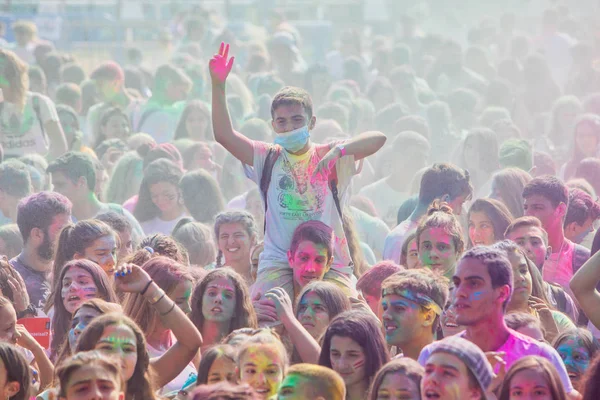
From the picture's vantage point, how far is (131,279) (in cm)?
670

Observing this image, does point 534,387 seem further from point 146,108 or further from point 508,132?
point 146,108

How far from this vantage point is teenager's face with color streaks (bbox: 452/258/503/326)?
6.07 m

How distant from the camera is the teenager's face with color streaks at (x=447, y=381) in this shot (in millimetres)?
5410

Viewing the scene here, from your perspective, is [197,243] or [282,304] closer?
[282,304]

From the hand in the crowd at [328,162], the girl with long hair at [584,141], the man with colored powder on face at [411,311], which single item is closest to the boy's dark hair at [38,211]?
the hand in the crowd at [328,162]

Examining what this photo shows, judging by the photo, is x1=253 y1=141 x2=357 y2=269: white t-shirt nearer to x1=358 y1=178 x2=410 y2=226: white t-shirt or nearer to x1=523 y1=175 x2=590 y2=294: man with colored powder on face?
x1=523 y1=175 x2=590 y2=294: man with colored powder on face

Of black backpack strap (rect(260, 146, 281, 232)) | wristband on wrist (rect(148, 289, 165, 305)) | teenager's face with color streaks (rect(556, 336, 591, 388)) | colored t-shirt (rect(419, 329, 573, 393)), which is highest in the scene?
black backpack strap (rect(260, 146, 281, 232))

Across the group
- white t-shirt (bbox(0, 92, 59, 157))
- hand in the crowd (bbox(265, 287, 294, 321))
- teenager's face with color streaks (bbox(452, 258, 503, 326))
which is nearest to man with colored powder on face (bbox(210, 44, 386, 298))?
hand in the crowd (bbox(265, 287, 294, 321))

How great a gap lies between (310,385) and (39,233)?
3722mm

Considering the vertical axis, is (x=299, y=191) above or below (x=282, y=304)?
above

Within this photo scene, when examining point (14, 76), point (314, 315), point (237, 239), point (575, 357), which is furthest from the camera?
point (14, 76)

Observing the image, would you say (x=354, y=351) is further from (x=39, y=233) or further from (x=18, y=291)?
(x=39, y=233)

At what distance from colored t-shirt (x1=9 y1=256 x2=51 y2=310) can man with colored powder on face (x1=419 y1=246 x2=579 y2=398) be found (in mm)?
3212


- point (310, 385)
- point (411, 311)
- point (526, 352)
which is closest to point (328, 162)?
point (411, 311)
